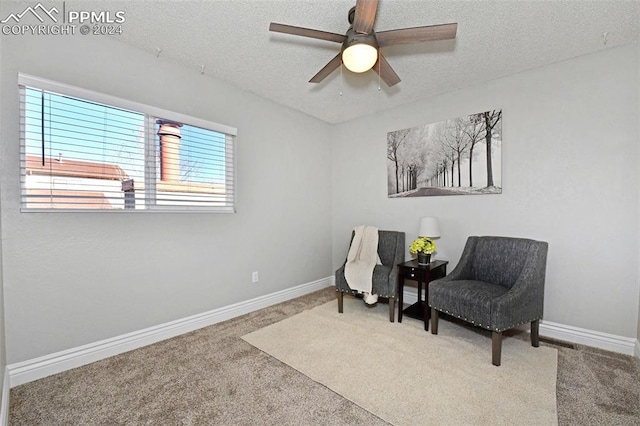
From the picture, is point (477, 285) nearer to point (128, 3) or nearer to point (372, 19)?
point (372, 19)

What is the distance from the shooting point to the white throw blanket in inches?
120

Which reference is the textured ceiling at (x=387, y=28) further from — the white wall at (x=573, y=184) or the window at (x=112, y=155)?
the window at (x=112, y=155)

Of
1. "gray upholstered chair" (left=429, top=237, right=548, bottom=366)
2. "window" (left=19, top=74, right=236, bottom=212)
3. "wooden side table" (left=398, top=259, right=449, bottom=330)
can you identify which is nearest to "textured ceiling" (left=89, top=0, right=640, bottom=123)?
"window" (left=19, top=74, right=236, bottom=212)

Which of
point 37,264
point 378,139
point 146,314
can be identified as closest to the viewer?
point 37,264

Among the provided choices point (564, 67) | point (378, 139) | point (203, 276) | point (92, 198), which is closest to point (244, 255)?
point (203, 276)

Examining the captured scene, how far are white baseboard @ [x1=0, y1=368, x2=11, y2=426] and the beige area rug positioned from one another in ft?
4.76

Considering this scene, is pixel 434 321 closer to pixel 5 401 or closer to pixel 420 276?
pixel 420 276

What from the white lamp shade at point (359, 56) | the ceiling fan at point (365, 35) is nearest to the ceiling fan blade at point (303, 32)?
the ceiling fan at point (365, 35)

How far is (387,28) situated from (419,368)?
2.53 meters

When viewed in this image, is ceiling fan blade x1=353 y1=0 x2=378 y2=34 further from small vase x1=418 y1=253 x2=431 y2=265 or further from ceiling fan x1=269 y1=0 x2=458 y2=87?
small vase x1=418 y1=253 x2=431 y2=265

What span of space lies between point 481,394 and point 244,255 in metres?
2.44

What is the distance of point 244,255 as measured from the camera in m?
3.18

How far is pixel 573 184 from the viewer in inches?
97.7

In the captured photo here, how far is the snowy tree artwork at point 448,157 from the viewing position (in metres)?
2.90
